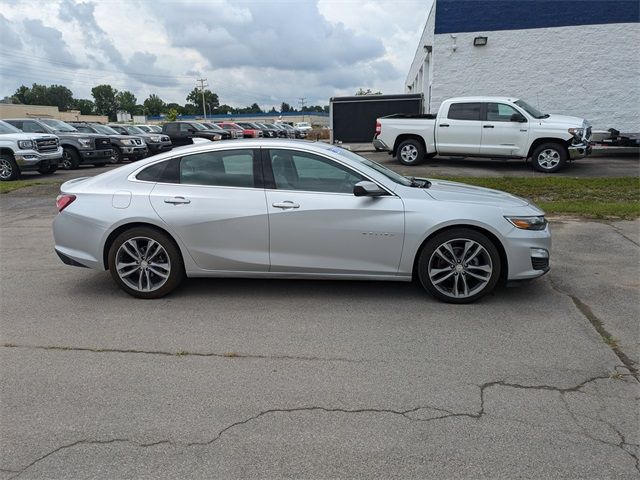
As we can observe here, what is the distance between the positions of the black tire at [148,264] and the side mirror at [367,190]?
6.09 ft

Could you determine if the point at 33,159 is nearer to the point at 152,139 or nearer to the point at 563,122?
the point at 152,139

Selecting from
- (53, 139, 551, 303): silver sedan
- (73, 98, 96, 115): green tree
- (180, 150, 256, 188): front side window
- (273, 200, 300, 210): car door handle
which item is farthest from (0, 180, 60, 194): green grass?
(73, 98, 96, 115): green tree

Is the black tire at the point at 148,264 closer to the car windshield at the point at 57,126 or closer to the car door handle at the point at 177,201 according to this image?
the car door handle at the point at 177,201

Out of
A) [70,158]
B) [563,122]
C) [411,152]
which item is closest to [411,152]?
[411,152]

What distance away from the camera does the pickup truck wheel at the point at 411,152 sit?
14.4 m

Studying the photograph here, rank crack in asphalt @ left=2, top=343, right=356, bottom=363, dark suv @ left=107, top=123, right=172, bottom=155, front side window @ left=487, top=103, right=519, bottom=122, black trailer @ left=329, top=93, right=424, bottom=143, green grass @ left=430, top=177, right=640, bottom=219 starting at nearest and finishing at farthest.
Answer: crack in asphalt @ left=2, top=343, right=356, bottom=363, green grass @ left=430, top=177, right=640, bottom=219, front side window @ left=487, top=103, right=519, bottom=122, black trailer @ left=329, top=93, right=424, bottom=143, dark suv @ left=107, top=123, right=172, bottom=155

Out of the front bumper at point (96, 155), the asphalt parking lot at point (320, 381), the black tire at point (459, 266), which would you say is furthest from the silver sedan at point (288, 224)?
the front bumper at point (96, 155)

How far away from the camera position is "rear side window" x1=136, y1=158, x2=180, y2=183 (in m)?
4.88

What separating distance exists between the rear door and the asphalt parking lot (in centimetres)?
46

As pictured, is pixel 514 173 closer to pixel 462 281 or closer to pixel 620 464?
pixel 462 281

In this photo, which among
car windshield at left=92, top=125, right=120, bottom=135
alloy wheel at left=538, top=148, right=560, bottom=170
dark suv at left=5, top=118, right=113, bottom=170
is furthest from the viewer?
car windshield at left=92, top=125, right=120, bottom=135

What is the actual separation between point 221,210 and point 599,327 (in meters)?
3.49

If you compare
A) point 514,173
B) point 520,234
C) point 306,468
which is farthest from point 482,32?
point 306,468

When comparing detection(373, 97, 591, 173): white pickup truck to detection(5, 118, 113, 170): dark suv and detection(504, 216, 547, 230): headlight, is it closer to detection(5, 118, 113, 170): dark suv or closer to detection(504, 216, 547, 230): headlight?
detection(504, 216, 547, 230): headlight
